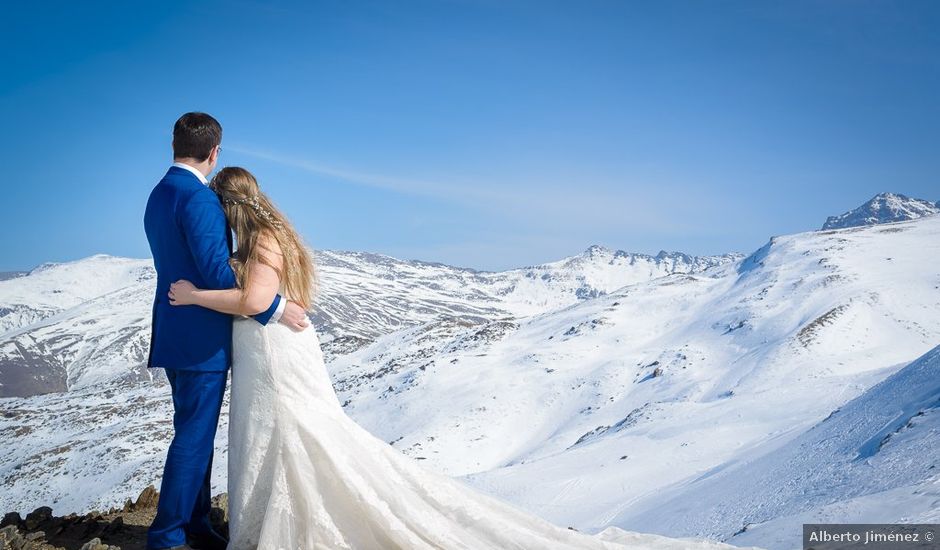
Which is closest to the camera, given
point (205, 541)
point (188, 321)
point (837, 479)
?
point (188, 321)

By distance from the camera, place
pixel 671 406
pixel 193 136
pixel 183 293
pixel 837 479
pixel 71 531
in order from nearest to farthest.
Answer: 1. pixel 183 293
2. pixel 193 136
3. pixel 71 531
4. pixel 837 479
5. pixel 671 406

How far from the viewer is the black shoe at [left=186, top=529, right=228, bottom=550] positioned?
4.75 metres

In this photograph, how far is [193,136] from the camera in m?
4.66

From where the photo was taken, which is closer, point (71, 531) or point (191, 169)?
point (191, 169)

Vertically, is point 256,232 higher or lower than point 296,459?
higher

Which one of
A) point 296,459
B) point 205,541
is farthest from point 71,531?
point 296,459

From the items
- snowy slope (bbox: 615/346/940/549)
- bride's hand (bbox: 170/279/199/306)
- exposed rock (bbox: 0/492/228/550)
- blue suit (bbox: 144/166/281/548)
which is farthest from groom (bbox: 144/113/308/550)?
snowy slope (bbox: 615/346/940/549)

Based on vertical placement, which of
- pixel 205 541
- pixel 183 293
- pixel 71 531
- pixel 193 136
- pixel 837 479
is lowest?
pixel 837 479

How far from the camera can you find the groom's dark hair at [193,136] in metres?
4.64

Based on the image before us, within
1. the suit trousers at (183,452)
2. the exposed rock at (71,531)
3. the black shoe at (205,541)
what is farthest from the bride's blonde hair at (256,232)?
the exposed rock at (71,531)

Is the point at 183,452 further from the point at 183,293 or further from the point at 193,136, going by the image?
the point at 193,136

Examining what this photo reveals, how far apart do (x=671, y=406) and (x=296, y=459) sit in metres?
26.2

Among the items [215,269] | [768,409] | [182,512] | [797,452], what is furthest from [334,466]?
[768,409]

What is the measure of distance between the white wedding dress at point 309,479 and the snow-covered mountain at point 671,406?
3.65 m
